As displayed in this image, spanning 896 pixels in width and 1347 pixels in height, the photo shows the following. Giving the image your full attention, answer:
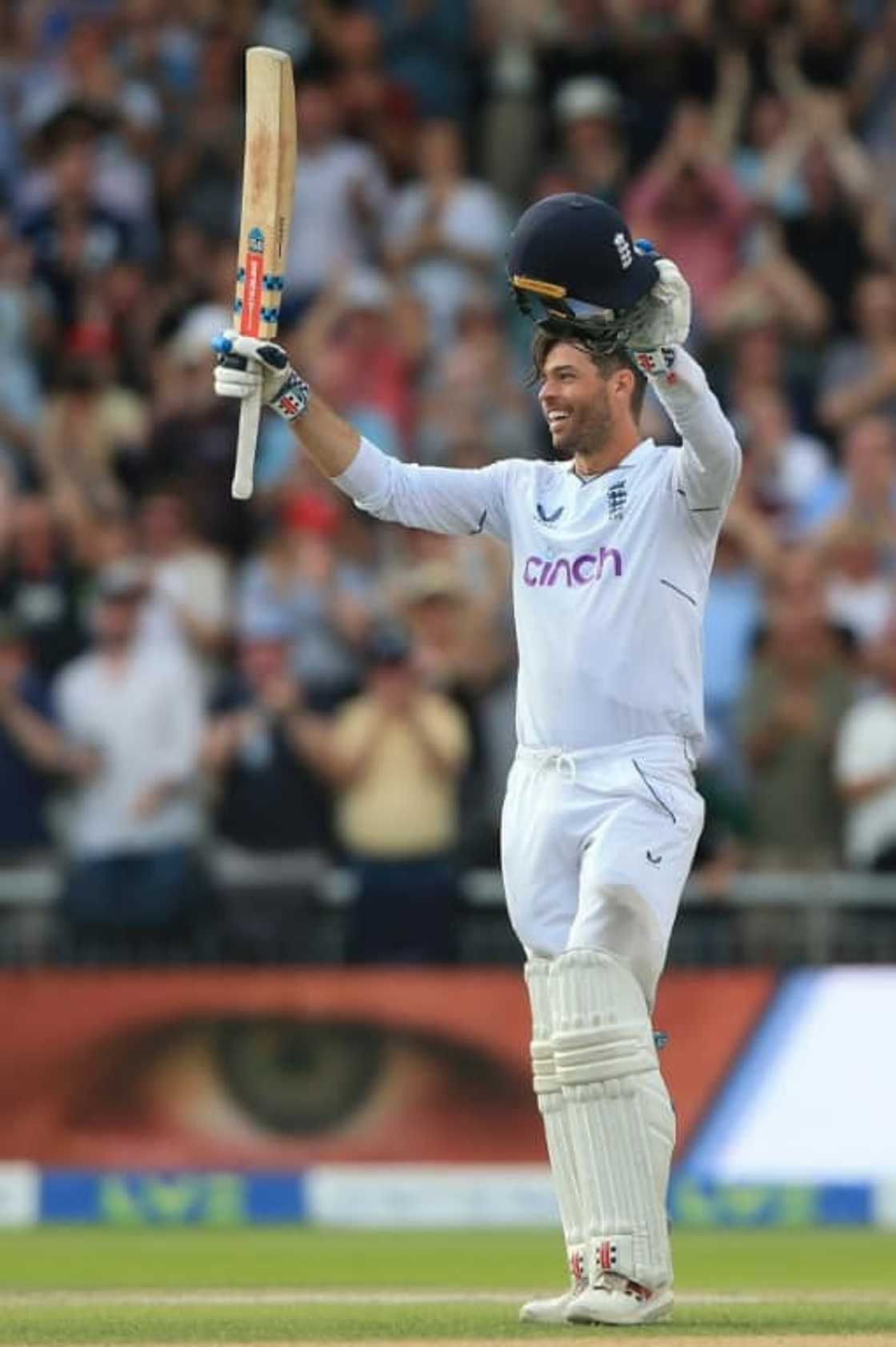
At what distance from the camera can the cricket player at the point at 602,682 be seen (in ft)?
20.8

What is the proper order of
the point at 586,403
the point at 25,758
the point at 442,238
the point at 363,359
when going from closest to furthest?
the point at 586,403
the point at 25,758
the point at 363,359
the point at 442,238

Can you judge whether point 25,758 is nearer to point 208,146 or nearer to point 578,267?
point 208,146

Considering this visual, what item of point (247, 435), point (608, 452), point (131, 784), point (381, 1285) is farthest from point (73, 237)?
point (608, 452)

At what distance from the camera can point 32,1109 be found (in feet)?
38.2

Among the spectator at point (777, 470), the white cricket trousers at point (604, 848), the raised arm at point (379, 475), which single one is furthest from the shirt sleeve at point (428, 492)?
the spectator at point (777, 470)

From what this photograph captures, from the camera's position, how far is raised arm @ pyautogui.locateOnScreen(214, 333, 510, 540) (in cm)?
669

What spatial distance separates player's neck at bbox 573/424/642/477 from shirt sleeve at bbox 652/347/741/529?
174 millimetres

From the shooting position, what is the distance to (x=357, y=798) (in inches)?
455

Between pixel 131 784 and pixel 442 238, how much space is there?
3.40 meters

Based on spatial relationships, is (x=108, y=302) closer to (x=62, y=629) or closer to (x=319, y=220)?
(x=319, y=220)

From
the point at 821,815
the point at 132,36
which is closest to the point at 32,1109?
the point at 821,815

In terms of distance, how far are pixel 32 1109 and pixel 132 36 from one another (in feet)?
17.7

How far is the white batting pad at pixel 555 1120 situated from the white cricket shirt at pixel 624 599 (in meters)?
0.48

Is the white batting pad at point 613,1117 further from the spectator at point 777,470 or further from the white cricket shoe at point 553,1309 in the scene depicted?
the spectator at point 777,470
